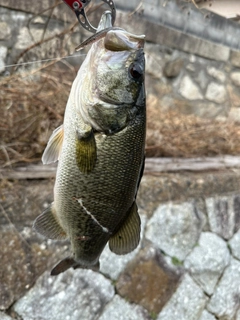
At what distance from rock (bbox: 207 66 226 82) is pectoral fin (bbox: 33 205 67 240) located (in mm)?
3883

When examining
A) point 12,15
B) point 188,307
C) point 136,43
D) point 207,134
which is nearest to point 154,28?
point 207,134

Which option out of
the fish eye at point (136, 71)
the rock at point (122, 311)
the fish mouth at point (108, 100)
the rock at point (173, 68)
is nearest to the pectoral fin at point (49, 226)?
the fish mouth at point (108, 100)

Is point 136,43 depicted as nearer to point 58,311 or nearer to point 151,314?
point 58,311

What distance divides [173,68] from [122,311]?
2.71 metres

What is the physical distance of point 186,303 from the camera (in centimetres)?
338

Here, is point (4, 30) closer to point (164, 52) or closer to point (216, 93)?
point (164, 52)

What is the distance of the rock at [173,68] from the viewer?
451 cm

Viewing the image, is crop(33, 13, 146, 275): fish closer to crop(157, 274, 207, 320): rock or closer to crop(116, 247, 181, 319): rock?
crop(116, 247, 181, 319): rock

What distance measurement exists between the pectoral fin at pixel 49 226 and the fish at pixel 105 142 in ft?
0.27

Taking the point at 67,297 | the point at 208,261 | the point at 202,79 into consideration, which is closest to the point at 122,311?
the point at 67,297

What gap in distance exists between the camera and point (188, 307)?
3.38 m

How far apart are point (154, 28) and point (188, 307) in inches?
108

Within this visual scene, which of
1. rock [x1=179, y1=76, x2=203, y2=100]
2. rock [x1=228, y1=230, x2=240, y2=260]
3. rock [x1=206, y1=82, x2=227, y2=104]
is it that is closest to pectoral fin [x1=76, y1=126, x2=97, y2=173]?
rock [x1=228, y1=230, x2=240, y2=260]

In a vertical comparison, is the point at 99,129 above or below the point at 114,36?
below
